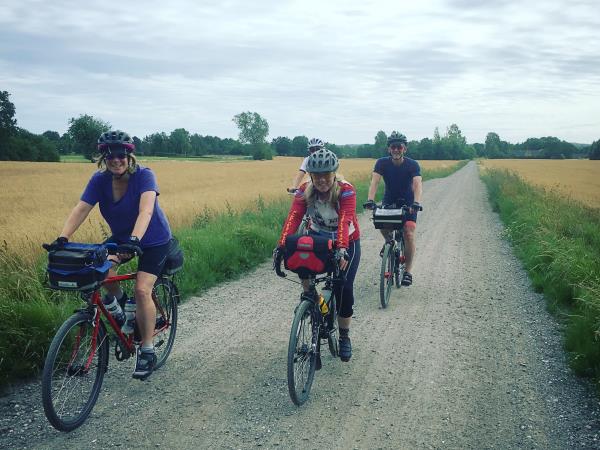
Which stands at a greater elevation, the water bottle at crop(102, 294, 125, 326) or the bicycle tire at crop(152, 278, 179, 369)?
the water bottle at crop(102, 294, 125, 326)

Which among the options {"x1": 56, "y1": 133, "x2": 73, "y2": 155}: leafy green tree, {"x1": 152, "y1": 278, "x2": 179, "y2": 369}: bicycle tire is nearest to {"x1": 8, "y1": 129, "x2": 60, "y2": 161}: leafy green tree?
{"x1": 56, "y1": 133, "x2": 73, "y2": 155}: leafy green tree

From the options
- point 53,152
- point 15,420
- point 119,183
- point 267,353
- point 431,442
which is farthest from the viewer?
point 53,152

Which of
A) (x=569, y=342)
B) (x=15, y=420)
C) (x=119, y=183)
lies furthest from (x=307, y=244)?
(x=569, y=342)

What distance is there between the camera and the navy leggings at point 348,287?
4457 millimetres

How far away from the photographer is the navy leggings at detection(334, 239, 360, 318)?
446cm

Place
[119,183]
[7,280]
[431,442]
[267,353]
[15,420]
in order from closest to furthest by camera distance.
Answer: [431,442] → [15,420] → [119,183] → [267,353] → [7,280]

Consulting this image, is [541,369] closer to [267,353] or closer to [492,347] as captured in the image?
[492,347]

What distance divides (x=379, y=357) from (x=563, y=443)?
1863 millimetres

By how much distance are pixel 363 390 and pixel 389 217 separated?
3309mm

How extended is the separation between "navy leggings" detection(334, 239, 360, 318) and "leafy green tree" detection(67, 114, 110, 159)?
64525 millimetres

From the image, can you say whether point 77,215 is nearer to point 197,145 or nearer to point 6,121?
point 6,121

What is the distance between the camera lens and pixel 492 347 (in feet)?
17.1

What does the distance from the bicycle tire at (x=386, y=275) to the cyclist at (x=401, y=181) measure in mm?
284

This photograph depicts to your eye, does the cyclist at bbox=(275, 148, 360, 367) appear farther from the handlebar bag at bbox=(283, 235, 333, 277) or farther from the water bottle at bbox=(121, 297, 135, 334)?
the water bottle at bbox=(121, 297, 135, 334)
